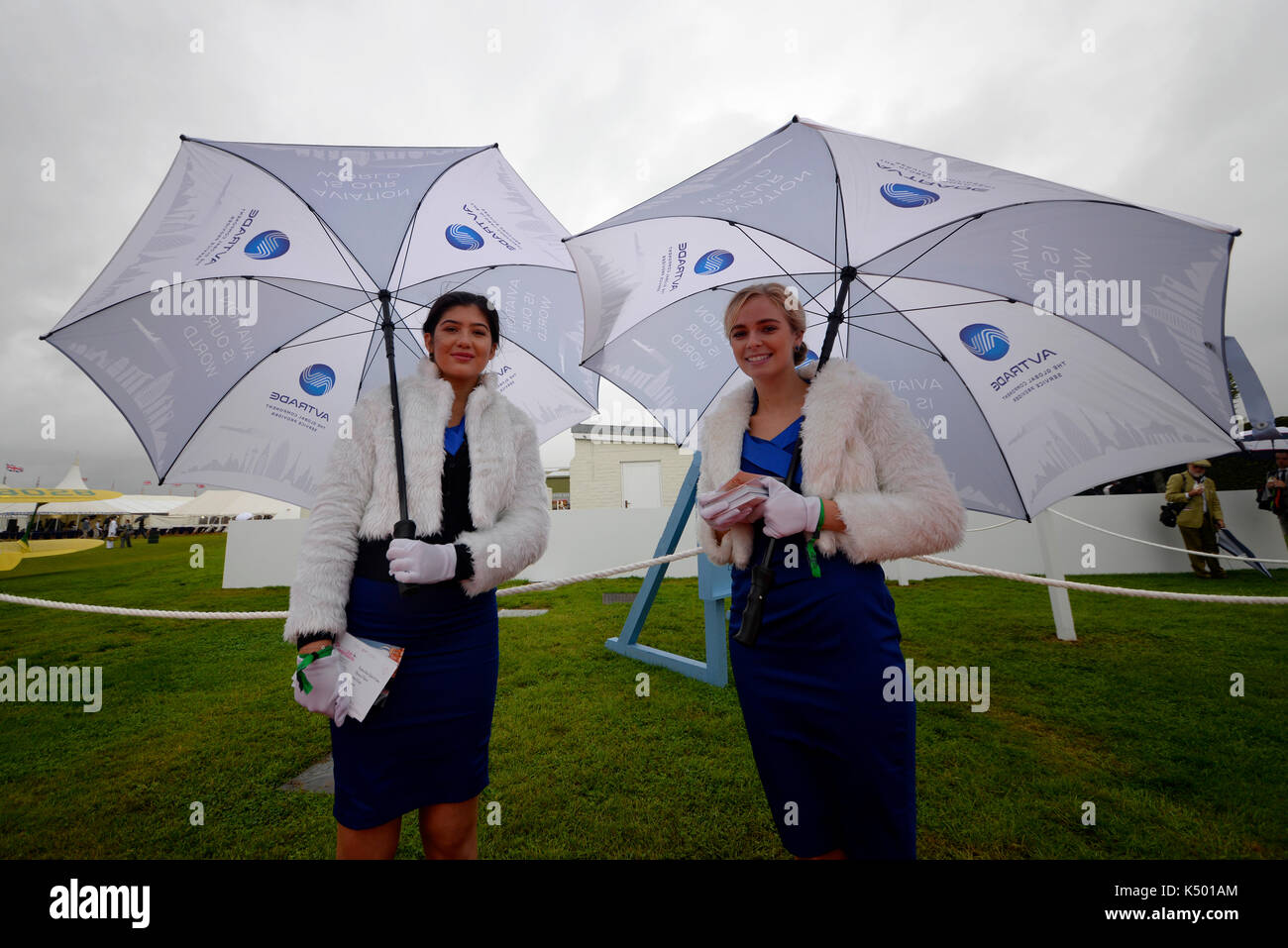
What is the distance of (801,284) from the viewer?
8.32 feet

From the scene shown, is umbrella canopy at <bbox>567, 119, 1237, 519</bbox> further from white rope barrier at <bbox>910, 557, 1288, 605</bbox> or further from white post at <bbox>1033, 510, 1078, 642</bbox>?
white post at <bbox>1033, 510, 1078, 642</bbox>

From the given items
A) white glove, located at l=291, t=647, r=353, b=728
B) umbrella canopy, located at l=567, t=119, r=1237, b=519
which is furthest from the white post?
white glove, located at l=291, t=647, r=353, b=728

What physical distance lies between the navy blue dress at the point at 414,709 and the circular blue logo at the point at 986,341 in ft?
7.00

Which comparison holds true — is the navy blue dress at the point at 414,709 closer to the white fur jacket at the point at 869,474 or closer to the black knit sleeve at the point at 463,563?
the black knit sleeve at the point at 463,563

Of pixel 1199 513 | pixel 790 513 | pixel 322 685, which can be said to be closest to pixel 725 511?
pixel 790 513

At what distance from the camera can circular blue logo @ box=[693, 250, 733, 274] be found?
8.09 ft

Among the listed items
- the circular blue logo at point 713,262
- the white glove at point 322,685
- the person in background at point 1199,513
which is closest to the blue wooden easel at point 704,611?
the circular blue logo at point 713,262

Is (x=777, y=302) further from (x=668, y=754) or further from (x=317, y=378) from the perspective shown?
(x=668, y=754)

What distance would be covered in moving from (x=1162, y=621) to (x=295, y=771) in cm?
943

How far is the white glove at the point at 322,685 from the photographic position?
155 cm

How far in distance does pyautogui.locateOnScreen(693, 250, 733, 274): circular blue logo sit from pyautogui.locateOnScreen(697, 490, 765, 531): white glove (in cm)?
133

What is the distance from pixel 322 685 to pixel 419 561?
17.8 inches

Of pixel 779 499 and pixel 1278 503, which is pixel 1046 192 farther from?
pixel 1278 503

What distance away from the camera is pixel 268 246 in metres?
2.23
